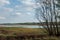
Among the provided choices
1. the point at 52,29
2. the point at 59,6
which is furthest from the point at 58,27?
the point at 59,6

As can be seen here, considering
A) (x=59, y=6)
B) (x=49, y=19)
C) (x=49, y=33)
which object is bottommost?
(x=49, y=33)

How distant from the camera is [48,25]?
2977 cm

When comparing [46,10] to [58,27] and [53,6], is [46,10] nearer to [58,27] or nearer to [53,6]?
[53,6]

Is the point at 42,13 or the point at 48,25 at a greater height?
the point at 42,13

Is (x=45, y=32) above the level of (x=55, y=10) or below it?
below

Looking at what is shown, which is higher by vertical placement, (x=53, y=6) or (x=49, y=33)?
(x=53, y=6)

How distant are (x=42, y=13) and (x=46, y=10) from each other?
0.71 m

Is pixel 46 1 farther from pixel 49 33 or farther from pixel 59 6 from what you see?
pixel 49 33

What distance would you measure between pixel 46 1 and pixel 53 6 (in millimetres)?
1400

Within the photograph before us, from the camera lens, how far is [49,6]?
28578 millimetres

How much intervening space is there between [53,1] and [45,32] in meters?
4.84

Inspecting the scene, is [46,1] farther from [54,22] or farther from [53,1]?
[54,22]

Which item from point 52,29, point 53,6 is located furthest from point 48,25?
point 53,6

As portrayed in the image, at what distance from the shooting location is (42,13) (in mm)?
28500
